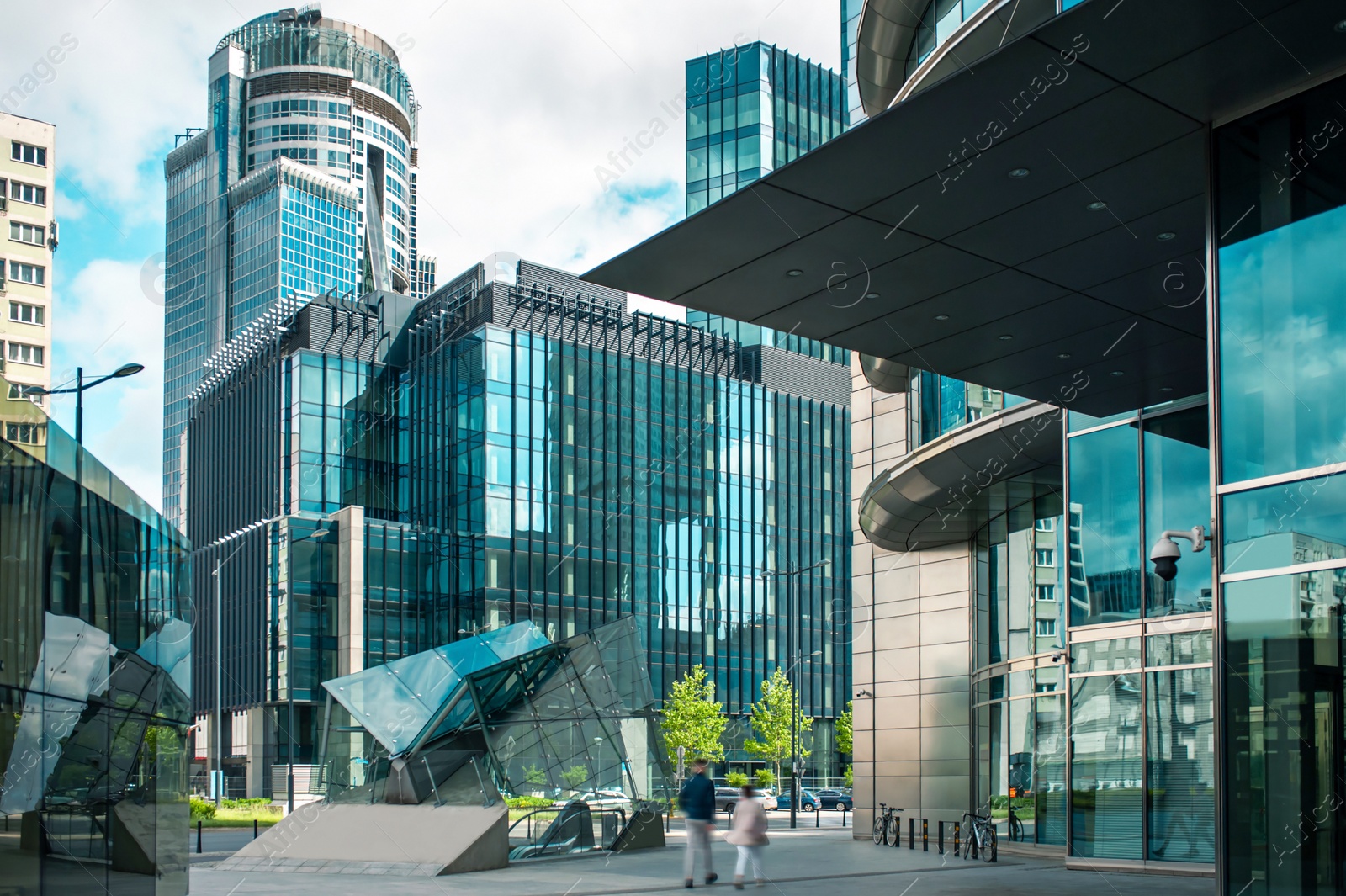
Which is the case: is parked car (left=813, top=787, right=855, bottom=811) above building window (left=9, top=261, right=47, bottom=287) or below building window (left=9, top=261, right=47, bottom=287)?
below

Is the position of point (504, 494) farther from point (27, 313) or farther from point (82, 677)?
point (82, 677)

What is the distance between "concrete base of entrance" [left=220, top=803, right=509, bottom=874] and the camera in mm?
19844

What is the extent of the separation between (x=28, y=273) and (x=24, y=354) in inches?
239

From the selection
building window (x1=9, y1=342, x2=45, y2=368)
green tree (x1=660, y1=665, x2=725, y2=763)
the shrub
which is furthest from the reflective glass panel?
building window (x1=9, y1=342, x2=45, y2=368)

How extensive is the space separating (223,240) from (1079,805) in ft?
573

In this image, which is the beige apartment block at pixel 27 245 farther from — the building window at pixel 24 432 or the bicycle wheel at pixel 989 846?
the building window at pixel 24 432

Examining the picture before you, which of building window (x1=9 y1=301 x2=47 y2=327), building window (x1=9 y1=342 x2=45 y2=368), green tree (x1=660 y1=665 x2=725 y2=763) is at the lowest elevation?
green tree (x1=660 y1=665 x2=725 y2=763)

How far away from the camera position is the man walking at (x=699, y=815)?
16.6 m

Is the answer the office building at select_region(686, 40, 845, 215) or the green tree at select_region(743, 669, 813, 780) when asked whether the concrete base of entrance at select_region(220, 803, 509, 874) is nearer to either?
the green tree at select_region(743, 669, 813, 780)

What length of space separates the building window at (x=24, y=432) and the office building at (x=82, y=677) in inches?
1.8

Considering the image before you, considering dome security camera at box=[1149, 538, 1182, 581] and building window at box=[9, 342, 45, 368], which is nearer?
dome security camera at box=[1149, 538, 1182, 581]

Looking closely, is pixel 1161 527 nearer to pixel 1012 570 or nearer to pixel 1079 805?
pixel 1079 805

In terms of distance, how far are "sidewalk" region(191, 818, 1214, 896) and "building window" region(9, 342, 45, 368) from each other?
79.2 meters

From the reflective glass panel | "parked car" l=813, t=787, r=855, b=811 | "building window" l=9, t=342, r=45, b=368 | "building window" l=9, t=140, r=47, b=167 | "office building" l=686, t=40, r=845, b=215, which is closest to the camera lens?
the reflective glass panel
